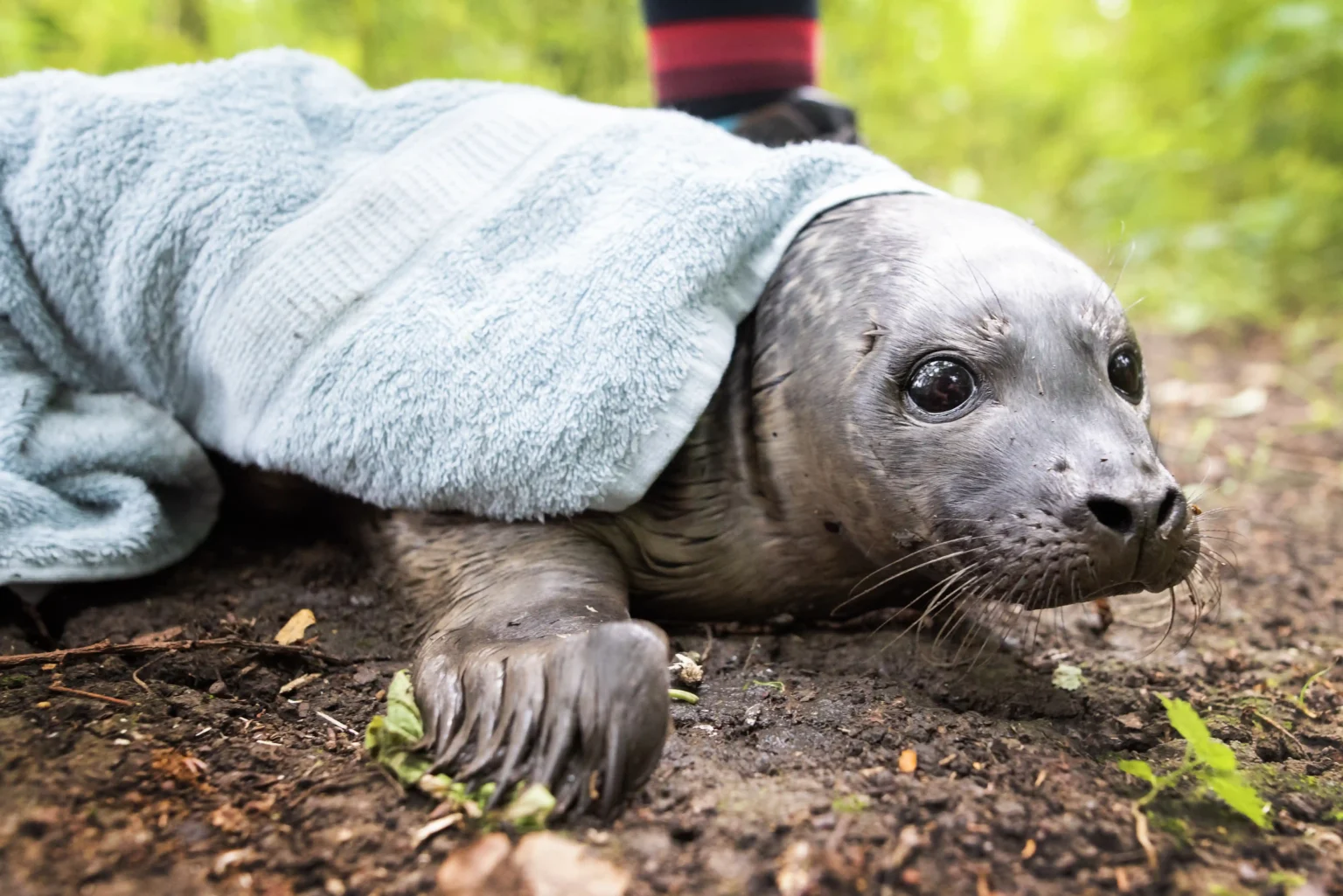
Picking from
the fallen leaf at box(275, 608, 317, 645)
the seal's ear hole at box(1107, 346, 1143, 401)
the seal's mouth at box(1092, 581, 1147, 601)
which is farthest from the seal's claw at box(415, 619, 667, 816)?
the seal's ear hole at box(1107, 346, 1143, 401)

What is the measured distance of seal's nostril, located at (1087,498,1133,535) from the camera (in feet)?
5.08

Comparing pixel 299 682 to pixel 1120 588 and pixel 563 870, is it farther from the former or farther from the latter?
pixel 1120 588

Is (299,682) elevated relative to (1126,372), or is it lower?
lower

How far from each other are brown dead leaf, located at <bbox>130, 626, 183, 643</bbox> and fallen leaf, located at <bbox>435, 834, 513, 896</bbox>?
877 millimetres

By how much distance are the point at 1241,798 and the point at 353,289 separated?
178 cm

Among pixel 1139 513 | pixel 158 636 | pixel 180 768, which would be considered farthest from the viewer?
pixel 158 636

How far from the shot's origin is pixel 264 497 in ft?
7.83

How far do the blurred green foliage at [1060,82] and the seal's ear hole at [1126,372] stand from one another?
5.46 ft

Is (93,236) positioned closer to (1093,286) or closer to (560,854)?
(560,854)

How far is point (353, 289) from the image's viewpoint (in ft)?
6.73

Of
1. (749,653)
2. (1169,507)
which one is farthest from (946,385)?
(749,653)

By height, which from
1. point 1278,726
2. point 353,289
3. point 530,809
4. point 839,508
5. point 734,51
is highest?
point 734,51

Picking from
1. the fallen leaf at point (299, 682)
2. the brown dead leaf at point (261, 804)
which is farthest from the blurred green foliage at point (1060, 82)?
the brown dead leaf at point (261, 804)

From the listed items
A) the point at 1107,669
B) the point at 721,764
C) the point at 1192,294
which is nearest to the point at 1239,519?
the point at 1107,669
